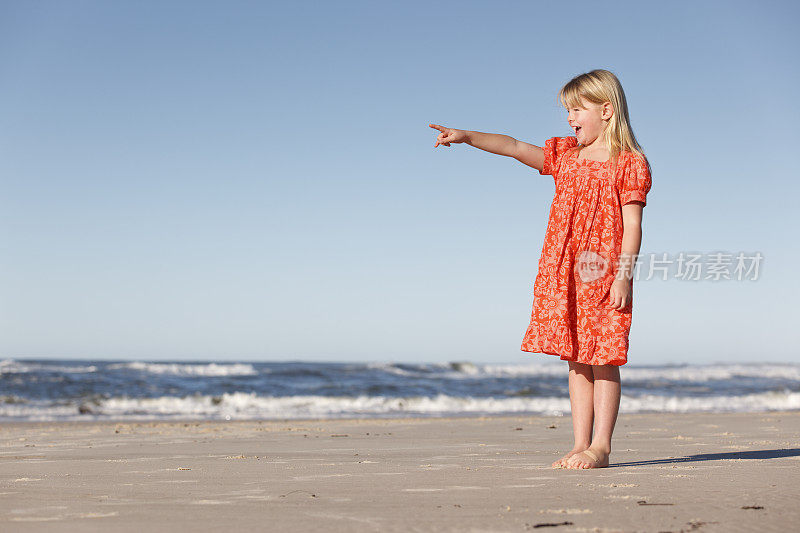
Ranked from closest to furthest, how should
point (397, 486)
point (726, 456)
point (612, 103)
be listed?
point (397, 486), point (612, 103), point (726, 456)

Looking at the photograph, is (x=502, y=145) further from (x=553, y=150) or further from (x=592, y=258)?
(x=592, y=258)

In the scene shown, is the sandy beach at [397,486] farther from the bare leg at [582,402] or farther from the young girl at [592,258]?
the young girl at [592,258]

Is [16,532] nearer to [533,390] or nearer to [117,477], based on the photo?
[117,477]

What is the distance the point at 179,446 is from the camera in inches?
187

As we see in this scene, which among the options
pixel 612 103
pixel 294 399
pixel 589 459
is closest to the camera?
pixel 589 459

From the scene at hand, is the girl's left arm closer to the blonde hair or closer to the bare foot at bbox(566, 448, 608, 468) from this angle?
the blonde hair

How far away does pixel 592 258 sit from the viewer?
334cm

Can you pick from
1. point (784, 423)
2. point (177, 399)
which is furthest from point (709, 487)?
point (177, 399)

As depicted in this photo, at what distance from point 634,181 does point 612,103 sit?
15.9 inches

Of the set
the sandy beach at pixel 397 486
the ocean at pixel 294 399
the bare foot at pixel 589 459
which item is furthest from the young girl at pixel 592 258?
the ocean at pixel 294 399

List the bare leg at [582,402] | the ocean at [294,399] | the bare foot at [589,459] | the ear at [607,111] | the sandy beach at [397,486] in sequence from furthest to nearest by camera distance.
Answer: the ocean at [294,399]
the ear at [607,111]
the bare leg at [582,402]
the bare foot at [589,459]
the sandy beach at [397,486]

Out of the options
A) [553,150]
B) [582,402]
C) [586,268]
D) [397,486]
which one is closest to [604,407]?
[582,402]

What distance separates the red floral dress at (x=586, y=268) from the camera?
3.28 m

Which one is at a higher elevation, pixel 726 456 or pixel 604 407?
pixel 604 407
